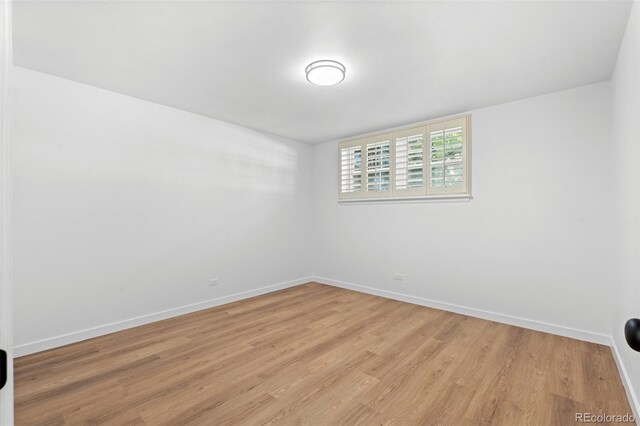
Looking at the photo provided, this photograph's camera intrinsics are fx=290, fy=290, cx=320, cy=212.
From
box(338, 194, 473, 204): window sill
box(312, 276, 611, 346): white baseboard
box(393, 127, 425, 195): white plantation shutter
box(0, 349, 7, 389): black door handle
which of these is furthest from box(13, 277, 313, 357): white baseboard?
box(0, 349, 7, 389): black door handle

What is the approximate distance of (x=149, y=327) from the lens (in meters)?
3.19

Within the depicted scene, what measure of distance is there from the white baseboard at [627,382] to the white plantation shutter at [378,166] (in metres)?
2.79

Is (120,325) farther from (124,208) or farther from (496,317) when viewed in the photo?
(496,317)

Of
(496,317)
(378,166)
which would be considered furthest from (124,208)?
(496,317)

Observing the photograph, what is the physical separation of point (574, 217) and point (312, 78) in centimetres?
293

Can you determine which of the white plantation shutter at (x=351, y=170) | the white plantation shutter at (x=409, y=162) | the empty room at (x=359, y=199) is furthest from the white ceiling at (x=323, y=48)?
the white plantation shutter at (x=351, y=170)

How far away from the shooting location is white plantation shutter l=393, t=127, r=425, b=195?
156 inches

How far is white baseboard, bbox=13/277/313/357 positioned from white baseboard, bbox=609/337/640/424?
12.9ft

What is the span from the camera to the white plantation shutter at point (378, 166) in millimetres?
4352

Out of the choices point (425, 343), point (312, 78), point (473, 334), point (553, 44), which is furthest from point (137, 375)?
point (553, 44)

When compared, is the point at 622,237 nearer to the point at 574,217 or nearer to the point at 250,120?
the point at 574,217

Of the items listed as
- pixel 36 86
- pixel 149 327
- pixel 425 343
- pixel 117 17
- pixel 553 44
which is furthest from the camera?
pixel 149 327

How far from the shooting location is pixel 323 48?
2.27 meters

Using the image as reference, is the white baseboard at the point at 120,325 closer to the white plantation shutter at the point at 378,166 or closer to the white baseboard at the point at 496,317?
the white baseboard at the point at 496,317
